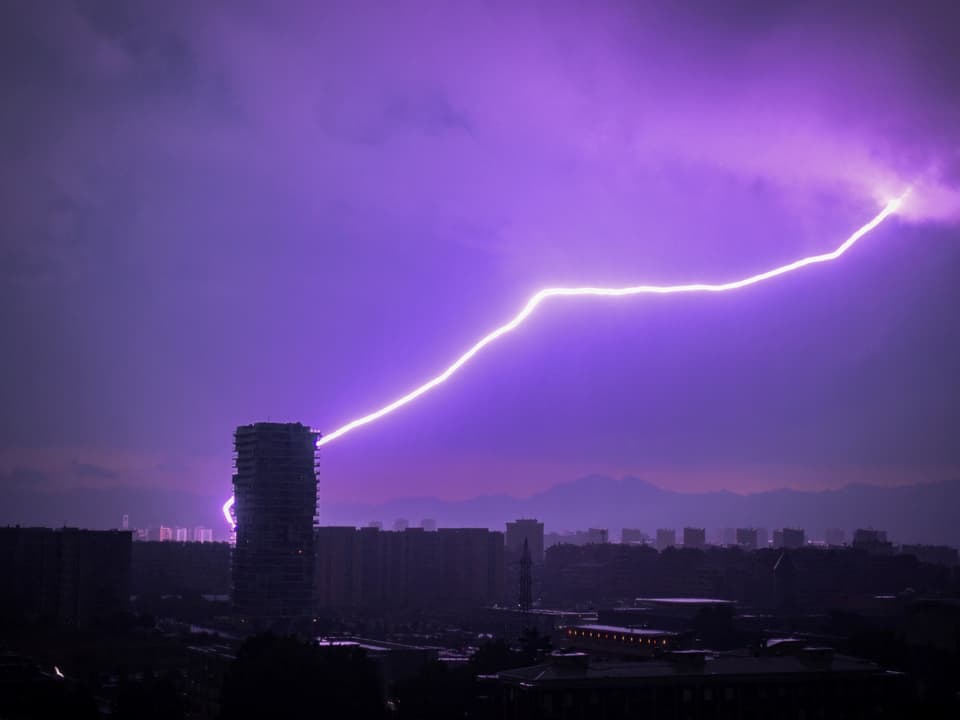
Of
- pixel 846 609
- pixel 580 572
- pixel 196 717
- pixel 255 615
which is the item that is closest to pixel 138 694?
pixel 196 717

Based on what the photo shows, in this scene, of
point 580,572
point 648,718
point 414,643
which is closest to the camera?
point 648,718

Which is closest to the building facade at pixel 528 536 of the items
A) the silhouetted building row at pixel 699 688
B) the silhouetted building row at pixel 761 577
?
the silhouetted building row at pixel 761 577

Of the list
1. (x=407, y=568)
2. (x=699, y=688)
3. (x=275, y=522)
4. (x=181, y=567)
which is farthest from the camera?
(x=181, y=567)

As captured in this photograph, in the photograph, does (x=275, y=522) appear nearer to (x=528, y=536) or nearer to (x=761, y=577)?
(x=761, y=577)

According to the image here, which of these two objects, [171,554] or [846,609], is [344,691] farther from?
[171,554]

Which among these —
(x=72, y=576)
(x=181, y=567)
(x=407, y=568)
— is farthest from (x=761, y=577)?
(x=181, y=567)

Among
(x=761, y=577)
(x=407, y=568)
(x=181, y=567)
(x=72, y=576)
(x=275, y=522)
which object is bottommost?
(x=181, y=567)
